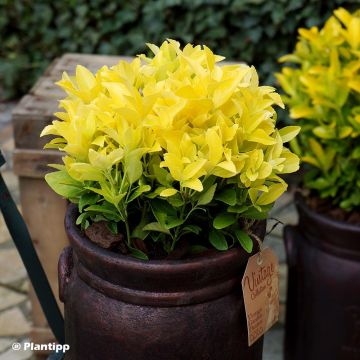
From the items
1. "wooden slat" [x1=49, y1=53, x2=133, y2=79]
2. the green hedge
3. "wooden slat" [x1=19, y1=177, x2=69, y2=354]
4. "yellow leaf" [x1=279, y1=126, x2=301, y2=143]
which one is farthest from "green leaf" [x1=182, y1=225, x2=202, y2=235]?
the green hedge

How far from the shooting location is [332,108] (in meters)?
2.22

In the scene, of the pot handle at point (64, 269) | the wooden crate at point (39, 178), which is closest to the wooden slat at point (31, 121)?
the wooden crate at point (39, 178)

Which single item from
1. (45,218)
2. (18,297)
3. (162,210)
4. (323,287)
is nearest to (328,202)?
(323,287)

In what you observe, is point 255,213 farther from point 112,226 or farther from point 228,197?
point 112,226

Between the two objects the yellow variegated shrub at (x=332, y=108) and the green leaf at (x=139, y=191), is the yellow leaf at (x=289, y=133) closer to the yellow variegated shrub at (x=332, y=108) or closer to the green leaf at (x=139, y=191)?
the green leaf at (x=139, y=191)

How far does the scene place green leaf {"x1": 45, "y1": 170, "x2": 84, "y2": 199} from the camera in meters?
1.37

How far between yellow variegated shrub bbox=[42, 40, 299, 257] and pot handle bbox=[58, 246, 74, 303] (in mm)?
163

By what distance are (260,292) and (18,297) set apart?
1.88 m

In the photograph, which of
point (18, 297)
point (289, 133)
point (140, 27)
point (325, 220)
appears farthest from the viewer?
point (140, 27)

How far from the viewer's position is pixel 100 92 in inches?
55.5

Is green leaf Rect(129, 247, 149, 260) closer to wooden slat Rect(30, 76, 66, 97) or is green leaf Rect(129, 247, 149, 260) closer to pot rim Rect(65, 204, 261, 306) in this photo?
pot rim Rect(65, 204, 261, 306)

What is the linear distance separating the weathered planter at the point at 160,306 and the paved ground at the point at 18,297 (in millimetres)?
1423

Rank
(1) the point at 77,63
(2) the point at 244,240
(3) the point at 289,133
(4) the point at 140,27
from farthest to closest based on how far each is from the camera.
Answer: (4) the point at 140,27 → (1) the point at 77,63 → (3) the point at 289,133 → (2) the point at 244,240

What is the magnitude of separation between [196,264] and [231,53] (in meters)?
2.94
